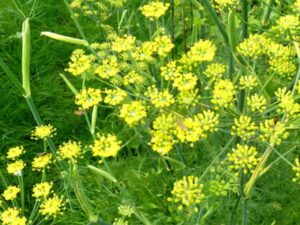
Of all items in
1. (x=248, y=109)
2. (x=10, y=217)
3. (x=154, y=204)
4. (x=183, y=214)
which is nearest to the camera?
(x=248, y=109)

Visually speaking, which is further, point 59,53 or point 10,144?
point 59,53

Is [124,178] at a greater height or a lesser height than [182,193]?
lesser

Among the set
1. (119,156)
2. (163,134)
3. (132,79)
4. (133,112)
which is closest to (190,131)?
(163,134)

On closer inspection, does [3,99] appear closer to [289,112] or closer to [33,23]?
[33,23]

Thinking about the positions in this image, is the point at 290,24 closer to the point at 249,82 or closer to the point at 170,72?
the point at 249,82

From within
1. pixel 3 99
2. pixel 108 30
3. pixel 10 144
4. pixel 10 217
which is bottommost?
pixel 10 144

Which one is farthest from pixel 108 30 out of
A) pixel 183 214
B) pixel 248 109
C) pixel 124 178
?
pixel 248 109

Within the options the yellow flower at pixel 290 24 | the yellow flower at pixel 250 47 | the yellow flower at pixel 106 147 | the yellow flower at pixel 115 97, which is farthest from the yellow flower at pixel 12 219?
the yellow flower at pixel 290 24
